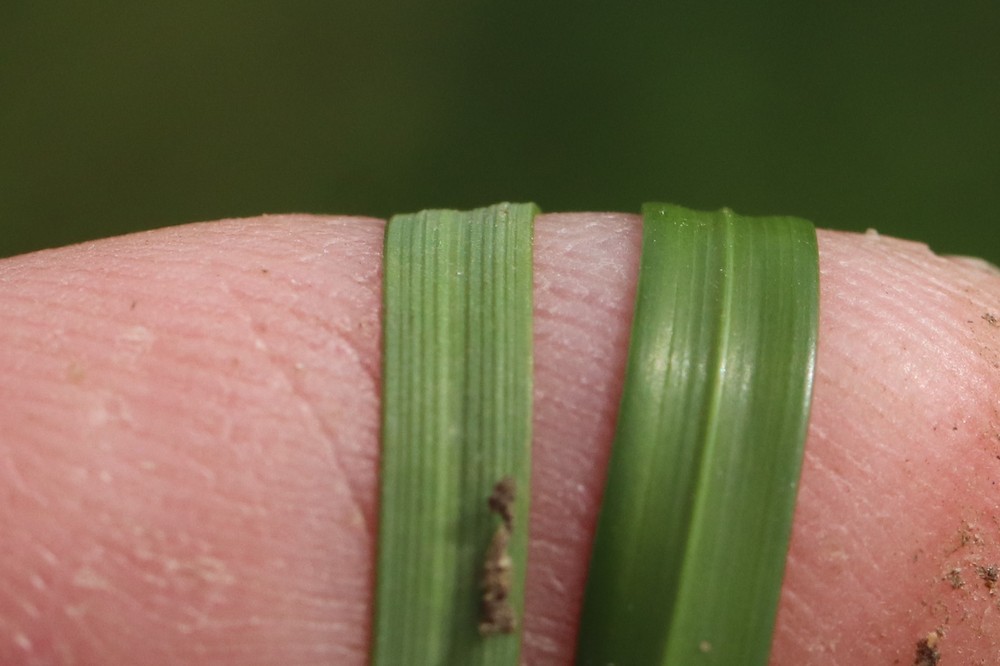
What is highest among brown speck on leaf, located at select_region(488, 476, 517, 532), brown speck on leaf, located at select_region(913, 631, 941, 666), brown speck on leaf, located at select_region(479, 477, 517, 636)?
brown speck on leaf, located at select_region(488, 476, 517, 532)

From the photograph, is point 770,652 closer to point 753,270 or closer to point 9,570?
point 753,270

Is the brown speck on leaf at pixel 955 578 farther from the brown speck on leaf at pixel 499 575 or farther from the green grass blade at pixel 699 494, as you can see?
the brown speck on leaf at pixel 499 575

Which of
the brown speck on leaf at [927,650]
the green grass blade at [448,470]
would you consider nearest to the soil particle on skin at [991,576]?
the brown speck on leaf at [927,650]

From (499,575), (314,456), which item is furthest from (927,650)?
(314,456)

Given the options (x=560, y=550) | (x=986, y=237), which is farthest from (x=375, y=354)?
(x=986, y=237)

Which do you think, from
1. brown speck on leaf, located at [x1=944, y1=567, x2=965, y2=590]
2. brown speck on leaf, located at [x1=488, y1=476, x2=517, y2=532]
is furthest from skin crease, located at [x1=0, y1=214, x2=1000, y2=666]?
brown speck on leaf, located at [x1=488, y1=476, x2=517, y2=532]

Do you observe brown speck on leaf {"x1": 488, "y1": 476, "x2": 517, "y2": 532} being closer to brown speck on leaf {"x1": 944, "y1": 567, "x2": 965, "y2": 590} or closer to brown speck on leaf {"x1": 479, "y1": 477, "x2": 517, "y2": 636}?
brown speck on leaf {"x1": 479, "y1": 477, "x2": 517, "y2": 636}

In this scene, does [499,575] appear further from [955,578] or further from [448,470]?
[955,578]
